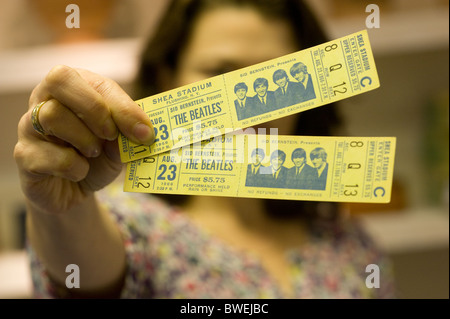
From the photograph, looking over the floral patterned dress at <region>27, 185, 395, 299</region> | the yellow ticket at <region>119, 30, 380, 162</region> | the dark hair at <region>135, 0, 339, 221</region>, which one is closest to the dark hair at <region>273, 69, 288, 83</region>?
the yellow ticket at <region>119, 30, 380, 162</region>

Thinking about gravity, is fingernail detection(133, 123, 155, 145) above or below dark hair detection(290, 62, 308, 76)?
below

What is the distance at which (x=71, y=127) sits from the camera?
42 cm

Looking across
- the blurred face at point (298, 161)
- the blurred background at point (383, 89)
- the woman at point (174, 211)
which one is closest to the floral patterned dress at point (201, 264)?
the woman at point (174, 211)

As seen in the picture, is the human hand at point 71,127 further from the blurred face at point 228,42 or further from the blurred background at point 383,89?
the blurred background at point 383,89

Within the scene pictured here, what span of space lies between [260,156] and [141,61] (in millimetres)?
408

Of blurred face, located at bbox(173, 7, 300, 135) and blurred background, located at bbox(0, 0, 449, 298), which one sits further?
blurred background, located at bbox(0, 0, 449, 298)

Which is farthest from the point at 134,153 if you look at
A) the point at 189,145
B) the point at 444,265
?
the point at 444,265

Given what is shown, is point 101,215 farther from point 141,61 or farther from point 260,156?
point 141,61

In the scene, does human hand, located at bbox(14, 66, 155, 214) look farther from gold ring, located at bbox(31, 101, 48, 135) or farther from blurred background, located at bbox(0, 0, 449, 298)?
blurred background, located at bbox(0, 0, 449, 298)

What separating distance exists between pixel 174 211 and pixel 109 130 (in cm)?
37

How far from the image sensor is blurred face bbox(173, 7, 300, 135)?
0.58 metres

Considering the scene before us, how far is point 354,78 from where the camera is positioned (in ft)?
1.35

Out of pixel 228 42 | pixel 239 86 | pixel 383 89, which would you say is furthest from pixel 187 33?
pixel 383 89

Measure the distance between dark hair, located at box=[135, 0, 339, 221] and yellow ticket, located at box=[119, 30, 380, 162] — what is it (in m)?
0.11
